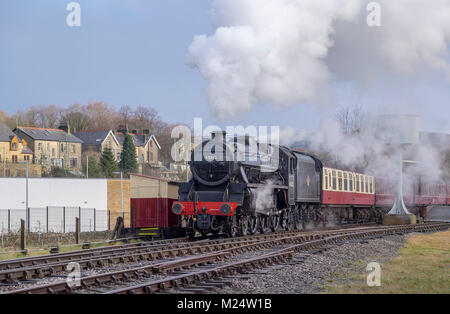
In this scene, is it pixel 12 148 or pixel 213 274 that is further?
pixel 12 148

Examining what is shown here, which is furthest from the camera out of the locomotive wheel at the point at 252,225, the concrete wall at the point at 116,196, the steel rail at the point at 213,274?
the concrete wall at the point at 116,196

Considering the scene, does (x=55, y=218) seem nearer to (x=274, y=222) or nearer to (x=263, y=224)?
(x=274, y=222)

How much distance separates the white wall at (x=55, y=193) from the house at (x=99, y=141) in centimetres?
4788

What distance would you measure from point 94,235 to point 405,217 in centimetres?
1930

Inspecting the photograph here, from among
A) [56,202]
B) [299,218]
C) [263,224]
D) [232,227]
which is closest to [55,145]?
[56,202]

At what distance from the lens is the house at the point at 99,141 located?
86.6 m

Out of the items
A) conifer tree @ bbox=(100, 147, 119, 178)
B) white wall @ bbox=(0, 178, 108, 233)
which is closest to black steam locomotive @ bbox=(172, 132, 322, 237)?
white wall @ bbox=(0, 178, 108, 233)

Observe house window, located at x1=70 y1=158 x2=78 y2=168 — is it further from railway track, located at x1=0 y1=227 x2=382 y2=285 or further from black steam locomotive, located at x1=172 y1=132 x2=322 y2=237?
railway track, located at x1=0 y1=227 x2=382 y2=285

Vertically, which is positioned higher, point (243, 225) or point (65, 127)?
point (65, 127)

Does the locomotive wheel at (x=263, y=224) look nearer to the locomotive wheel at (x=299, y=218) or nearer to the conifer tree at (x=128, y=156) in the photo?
the locomotive wheel at (x=299, y=218)

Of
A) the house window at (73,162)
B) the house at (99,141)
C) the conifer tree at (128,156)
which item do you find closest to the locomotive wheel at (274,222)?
the conifer tree at (128,156)

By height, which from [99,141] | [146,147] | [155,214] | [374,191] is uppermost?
[99,141]

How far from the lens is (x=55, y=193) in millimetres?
36875

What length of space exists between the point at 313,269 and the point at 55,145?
78.1 m
